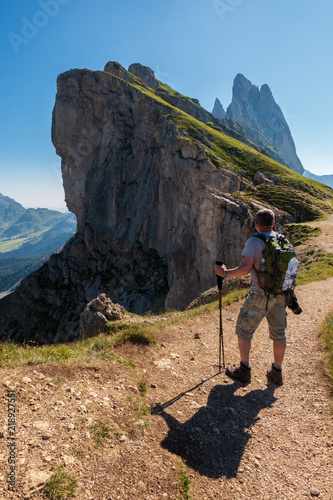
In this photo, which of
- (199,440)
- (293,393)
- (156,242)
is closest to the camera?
(199,440)

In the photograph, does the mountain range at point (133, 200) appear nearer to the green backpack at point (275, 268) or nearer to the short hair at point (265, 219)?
the short hair at point (265, 219)

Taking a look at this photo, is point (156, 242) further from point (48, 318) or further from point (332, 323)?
point (332, 323)

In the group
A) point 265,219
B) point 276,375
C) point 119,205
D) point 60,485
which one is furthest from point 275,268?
point 119,205

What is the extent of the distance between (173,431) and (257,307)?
11.3 feet

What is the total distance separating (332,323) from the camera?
10062mm

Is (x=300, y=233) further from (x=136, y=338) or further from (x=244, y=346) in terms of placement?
(x=136, y=338)

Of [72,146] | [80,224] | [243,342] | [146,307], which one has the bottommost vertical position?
[146,307]

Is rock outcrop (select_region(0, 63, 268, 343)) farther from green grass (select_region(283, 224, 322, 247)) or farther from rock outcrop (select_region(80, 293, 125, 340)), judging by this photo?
rock outcrop (select_region(80, 293, 125, 340))

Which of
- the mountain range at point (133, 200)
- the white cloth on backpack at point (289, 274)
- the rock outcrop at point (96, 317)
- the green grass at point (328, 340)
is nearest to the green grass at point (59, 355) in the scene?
the white cloth on backpack at point (289, 274)

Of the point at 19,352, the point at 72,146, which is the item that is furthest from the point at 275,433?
the point at 72,146

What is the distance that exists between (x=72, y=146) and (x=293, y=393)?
105 metres

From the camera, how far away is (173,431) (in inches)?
194

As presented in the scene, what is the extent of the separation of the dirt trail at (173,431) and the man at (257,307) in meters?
0.66

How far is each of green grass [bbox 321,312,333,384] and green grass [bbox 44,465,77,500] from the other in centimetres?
666
